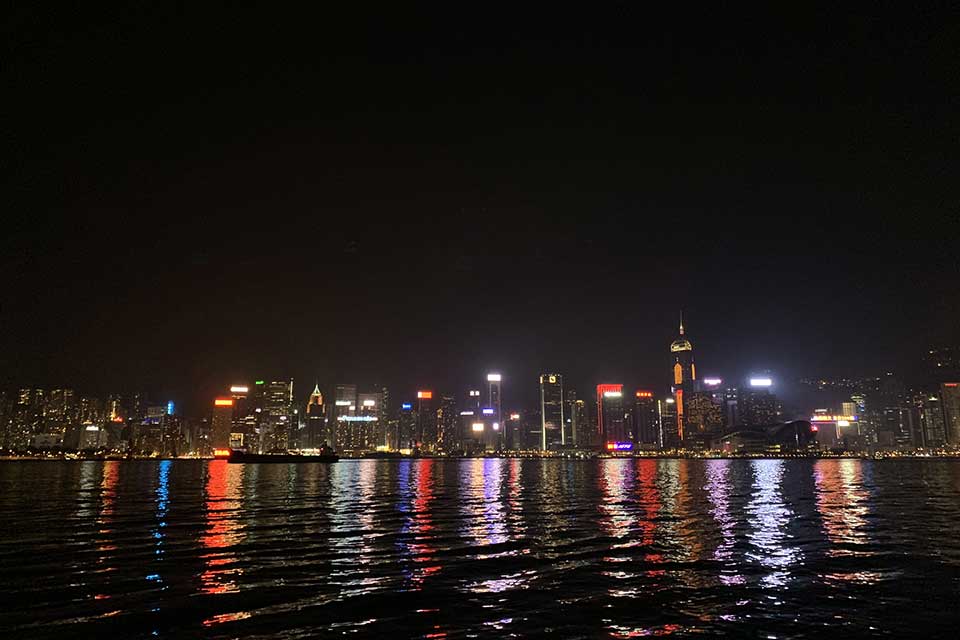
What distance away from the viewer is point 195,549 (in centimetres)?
3048

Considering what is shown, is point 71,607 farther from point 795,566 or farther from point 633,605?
point 795,566

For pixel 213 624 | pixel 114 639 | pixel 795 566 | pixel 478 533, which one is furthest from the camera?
pixel 478 533

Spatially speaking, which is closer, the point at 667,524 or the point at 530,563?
the point at 530,563

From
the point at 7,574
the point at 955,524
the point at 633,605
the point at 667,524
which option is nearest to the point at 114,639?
the point at 7,574

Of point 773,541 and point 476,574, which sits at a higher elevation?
point 476,574

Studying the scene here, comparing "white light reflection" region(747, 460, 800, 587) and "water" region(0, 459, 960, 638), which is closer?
"water" region(0, 459, 960, 638)

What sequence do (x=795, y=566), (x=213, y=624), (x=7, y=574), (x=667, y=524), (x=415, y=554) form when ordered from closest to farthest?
1. (x=213, y=624)
2. (x=7, y=574)
3. (x=795, y=566)
4. (x=415, y=554)
5. (x=667, y=524)

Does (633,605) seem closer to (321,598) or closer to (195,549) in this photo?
(321,598)

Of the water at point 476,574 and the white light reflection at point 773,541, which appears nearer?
the water at point 476,574

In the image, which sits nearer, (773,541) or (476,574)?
(476,574)

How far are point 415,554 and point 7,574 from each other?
1616 centimetres

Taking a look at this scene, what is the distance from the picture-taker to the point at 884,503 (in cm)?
6022

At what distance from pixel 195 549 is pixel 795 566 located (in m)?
27.7

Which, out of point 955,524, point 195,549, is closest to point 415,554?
point 195,549
